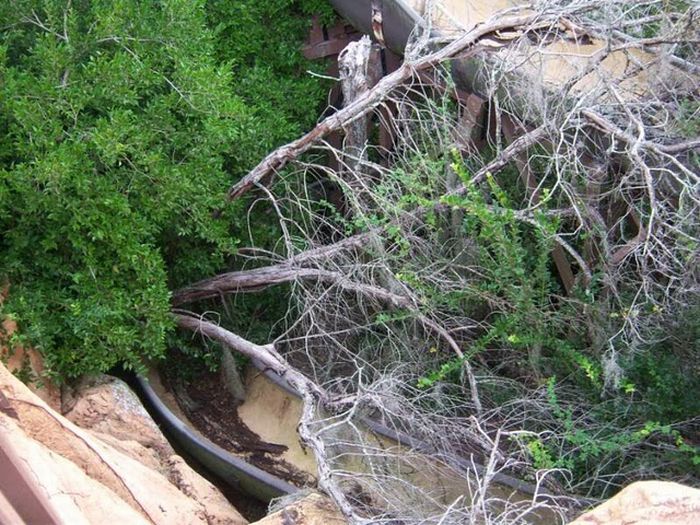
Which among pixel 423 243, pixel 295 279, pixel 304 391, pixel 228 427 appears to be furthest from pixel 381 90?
pixel 228 427

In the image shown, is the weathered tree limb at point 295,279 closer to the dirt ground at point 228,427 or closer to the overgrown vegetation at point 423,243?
the overgrown vegetation at point 423,243

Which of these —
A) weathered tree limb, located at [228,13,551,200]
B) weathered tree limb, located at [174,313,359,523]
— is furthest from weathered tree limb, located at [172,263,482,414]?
weathered tree limb, located at [228,13,551,200]

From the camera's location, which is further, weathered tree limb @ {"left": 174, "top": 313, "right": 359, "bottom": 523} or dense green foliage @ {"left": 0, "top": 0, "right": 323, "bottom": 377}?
dense green foliage @ {"left": 0, "top": 0, "right": 323, "bottom": 377}

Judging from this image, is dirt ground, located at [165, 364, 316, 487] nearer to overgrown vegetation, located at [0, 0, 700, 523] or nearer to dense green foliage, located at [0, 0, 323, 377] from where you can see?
overgrown vegetation, located at [0, 0, 700, 523]

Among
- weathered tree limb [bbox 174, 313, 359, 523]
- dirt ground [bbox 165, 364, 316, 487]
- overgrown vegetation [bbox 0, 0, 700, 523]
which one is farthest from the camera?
dirt ground [bbox 165, 364, 316, 487]

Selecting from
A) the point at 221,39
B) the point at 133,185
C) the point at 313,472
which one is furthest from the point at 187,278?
the point at 221,39

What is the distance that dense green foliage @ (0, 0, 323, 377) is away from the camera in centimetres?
487

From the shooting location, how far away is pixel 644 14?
529 cm

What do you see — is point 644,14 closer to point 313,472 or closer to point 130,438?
point 313,472

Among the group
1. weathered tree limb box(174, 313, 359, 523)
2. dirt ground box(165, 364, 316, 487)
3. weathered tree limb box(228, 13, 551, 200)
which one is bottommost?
dirt ground box(165, 364, 316, 487)

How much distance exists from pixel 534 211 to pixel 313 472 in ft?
6.84

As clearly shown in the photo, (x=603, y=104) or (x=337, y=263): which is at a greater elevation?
(x=603, y=104)

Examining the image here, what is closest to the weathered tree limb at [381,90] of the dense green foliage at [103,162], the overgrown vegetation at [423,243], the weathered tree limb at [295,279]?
the overgrown vegetation at [423,243]

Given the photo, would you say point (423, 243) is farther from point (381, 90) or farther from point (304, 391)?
point (304, 391)
